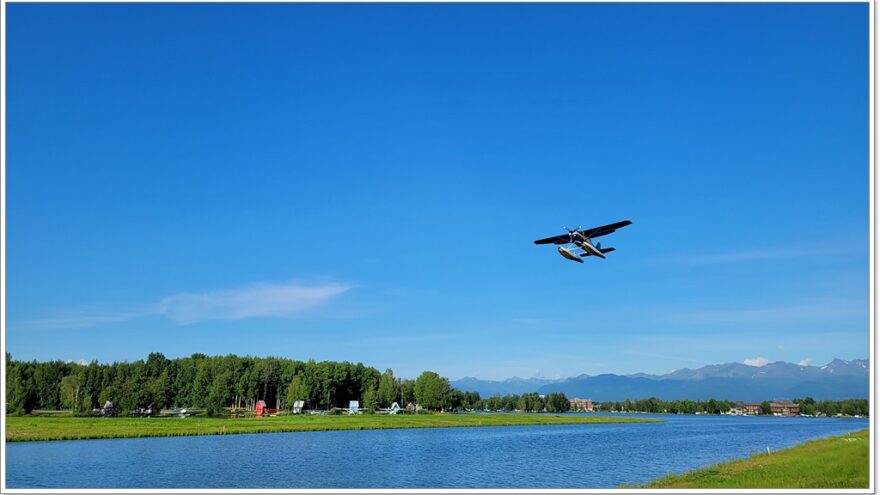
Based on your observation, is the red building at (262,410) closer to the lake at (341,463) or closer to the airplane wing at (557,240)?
the lake at (341,463)

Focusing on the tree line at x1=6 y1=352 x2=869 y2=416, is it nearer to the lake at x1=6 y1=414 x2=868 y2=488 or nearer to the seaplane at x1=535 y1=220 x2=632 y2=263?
the lake at x1=6 y1=414 x2=868 y2=488

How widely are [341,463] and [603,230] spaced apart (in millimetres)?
23702

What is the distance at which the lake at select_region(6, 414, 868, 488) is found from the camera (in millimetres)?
37812

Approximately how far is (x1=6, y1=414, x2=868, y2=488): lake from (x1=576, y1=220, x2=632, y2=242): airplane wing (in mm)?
14352

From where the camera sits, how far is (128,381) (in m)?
116

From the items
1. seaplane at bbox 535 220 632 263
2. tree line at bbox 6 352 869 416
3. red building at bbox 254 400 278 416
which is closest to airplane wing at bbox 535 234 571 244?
seaplane at bbox 535 220 632 263

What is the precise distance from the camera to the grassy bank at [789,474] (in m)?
29.4

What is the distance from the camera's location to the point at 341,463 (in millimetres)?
47562

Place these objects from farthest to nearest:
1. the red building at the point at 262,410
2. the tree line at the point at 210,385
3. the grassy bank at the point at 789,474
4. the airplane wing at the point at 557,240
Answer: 1. the red building at the point at 262,410
2. the tree line at the point at 210,385
3. the airplane wing at the point at 557,240
4. the grassy bank at the point at 789,474

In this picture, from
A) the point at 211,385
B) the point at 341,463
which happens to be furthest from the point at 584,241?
the point at 211,385

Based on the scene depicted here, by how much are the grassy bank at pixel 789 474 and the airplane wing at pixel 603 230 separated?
14225mm

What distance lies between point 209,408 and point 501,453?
77.5 metres

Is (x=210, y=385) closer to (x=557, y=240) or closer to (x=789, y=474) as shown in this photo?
(x=557, y=240)

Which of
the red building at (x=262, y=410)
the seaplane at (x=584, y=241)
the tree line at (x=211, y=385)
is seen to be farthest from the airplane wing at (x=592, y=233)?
the red building at (x=262, y=410)
